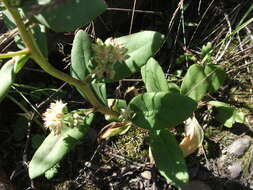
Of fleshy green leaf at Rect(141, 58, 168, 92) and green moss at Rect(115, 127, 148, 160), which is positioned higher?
fleshy green leaf at Rect(141, 58, 168, 92)

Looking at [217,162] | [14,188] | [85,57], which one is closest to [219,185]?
[217,162]

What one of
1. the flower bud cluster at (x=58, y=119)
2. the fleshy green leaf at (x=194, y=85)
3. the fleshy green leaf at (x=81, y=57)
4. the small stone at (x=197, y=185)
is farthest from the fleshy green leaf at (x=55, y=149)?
the small stone at (x=197, y=185)

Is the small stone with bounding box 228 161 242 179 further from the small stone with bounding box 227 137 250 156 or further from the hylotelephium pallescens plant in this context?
the hylotelephium pallescens plant

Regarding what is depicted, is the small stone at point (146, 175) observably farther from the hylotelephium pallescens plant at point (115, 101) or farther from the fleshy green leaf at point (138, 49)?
the fleshy green leaf at point (138, 49)

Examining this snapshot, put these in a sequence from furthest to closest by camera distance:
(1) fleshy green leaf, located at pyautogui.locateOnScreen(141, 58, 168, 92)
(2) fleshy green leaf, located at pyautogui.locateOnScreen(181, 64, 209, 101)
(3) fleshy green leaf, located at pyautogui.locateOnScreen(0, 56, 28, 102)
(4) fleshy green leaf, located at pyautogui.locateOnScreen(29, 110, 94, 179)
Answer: (2) fleshy green leaf, located at pyautogui.locateOnScreen(181, 64, 209, 101) < (1) fleshy green leaf, located at pyautogui.locateOnScreen(141, 58, 168, 92) < (4) fleshy green leaf, located at pyautogui.locateOnScreen(29, 110, 94, 179) < (3) fleshy green leaf, located at pyautogui.locateOnScreen(0, 56, 28, 102)

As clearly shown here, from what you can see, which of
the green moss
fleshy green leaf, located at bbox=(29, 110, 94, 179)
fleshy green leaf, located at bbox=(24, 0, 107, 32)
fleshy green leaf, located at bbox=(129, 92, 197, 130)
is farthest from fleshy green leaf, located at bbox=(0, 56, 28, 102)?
the green moss

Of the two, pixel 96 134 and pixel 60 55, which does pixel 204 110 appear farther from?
pixel 60 55
